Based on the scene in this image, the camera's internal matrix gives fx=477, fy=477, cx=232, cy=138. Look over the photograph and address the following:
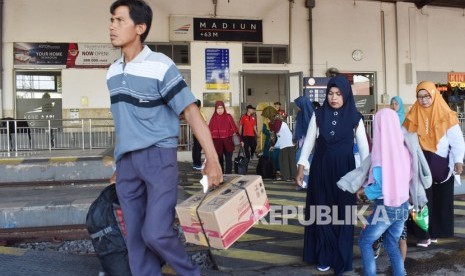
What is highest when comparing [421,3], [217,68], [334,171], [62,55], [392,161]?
[421,3]

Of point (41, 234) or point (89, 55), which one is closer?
point (41, 234)

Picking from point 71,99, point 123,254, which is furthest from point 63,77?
point 123,254

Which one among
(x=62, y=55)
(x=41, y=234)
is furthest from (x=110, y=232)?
(x=62, y=55)

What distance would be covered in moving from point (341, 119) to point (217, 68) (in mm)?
13268

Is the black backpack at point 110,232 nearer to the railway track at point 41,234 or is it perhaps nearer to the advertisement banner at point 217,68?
the railway track at point 41,234

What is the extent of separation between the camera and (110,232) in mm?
3252

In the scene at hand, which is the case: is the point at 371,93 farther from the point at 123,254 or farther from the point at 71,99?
the point at 123,254

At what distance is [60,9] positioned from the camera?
15773 mm

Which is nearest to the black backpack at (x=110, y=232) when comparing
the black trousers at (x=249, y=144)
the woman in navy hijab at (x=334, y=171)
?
the woman in navy hijab at (x=334, y=171)

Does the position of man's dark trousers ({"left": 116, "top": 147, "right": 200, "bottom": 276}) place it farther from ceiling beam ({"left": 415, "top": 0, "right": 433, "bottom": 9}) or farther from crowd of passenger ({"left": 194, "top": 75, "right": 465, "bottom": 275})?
ceiling beam ({"left": 415, "top": 0, "right": 433, "bottom": 9})

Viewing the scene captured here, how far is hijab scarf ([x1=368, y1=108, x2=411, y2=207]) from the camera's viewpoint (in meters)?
3.57

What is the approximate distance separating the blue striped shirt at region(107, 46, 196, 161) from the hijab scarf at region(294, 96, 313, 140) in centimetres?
513

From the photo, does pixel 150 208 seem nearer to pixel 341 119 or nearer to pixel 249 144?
pixel 341 119

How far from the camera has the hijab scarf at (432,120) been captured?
4.80 meters
